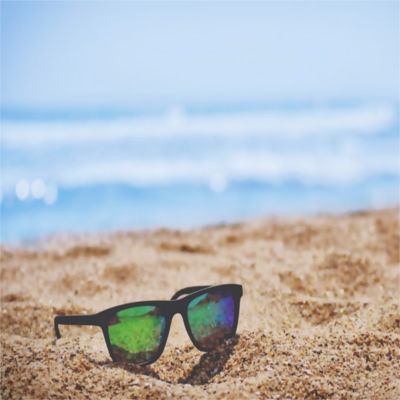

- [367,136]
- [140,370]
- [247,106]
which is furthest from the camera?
[247,106]

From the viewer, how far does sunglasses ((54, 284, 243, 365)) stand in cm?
174

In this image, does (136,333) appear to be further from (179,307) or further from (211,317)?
(211,317)

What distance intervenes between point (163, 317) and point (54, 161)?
8614mm

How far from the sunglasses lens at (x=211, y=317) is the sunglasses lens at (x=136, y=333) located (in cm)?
12

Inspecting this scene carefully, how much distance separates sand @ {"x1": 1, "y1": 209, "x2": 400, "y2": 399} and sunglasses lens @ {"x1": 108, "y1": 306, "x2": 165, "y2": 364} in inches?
2.3

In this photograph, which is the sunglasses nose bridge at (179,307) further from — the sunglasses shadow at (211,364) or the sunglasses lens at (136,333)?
the sunglasses shadow at (211,364)

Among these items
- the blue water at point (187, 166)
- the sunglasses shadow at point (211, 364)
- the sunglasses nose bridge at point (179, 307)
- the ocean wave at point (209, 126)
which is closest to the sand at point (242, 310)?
the sunglasses shadow at point (211, 364)

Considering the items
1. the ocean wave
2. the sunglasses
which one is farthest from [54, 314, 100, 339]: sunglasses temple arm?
the ocean wave

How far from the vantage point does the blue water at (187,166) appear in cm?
613

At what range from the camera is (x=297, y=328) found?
2041mm

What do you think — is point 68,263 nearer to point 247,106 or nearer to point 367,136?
point 367,136

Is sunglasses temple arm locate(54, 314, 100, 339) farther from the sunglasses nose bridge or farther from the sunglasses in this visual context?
the sunglasses nose bridge

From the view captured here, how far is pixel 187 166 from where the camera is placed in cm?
947

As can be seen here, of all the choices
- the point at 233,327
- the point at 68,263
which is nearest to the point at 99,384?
the point at 233,327
